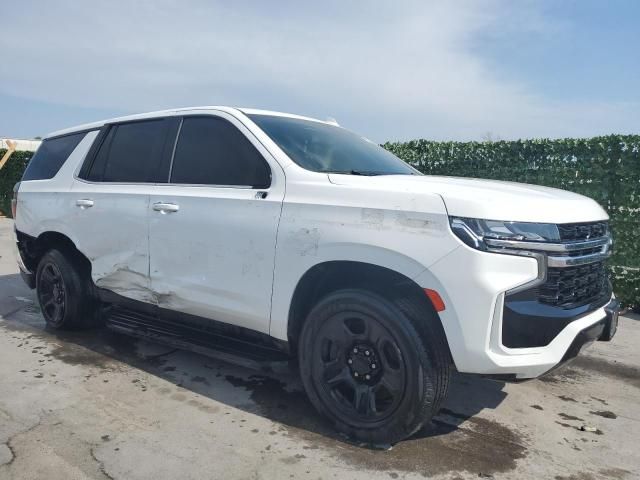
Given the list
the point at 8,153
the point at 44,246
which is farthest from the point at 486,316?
the point at 8,153

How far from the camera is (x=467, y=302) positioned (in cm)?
244

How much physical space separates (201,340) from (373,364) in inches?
56.3

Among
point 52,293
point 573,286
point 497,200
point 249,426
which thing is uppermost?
point 497,200

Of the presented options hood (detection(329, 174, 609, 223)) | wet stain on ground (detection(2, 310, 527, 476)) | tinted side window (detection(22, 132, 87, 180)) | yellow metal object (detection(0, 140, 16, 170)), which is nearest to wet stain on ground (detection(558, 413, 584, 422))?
A: wet stain on ground (detection(2, 310, 527, 476))

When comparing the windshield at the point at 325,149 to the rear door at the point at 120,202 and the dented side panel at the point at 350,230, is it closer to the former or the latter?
the dented side panel at the point at 350,230

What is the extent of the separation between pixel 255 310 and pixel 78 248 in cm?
213

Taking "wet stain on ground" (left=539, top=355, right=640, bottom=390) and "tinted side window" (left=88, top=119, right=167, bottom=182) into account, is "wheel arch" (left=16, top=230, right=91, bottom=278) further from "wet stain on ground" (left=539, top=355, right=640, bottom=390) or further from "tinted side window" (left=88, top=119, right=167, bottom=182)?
"wet stain on ground" (left=539, top=355, right=640, bottom=390)

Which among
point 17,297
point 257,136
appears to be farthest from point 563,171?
point 17,297

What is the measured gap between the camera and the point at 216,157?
3561 mm

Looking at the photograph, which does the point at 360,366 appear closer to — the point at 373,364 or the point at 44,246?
the point at 373,364

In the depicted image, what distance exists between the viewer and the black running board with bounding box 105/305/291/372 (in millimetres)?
3355

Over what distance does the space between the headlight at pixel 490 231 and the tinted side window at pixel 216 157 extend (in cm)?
128

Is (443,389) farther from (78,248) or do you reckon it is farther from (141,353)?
(78,248)

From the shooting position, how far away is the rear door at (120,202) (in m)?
3.89
